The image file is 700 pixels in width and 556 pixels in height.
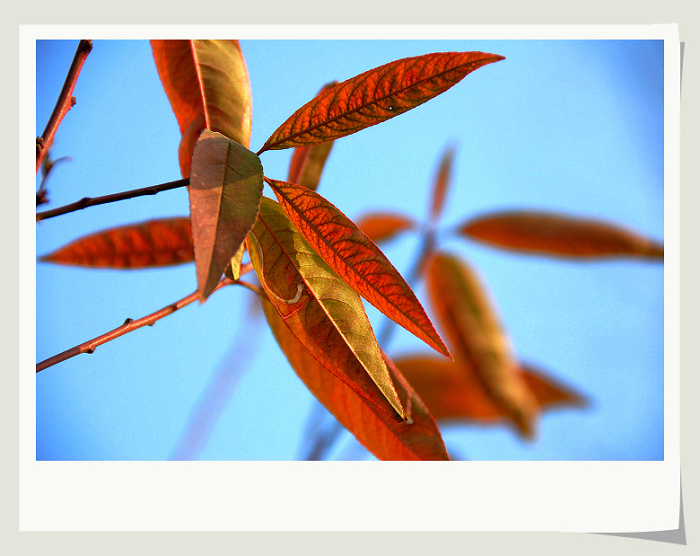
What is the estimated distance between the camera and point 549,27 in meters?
0.58

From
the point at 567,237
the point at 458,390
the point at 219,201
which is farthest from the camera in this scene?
the point at 458,390

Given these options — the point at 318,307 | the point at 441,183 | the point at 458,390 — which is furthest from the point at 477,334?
the point at 318,307

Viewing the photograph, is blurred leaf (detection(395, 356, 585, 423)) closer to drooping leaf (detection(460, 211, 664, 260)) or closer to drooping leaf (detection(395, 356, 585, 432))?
drooping leaf (detection(395, 356, 585, 432))

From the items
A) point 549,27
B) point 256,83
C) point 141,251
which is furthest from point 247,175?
point 549,27

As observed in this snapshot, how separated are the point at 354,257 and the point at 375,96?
3.8 inches

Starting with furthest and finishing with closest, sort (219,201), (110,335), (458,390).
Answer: (458,390), (110,335), (219,201)

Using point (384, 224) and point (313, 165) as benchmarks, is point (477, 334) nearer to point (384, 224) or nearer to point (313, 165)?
point (384, 224)

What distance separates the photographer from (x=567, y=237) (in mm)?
580

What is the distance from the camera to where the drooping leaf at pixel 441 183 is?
0.71 meters

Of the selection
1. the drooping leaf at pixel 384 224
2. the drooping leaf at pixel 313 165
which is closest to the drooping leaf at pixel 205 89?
the drooping leaf at pixel 313 165

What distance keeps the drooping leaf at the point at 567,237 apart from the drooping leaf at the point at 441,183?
13 centimetres

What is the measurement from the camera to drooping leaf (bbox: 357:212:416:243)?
2.29ft

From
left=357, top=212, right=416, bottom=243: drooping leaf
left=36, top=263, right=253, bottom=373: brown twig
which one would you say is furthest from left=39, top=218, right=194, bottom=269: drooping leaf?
left=357, top=212, right=416, bottom=243: drooping leaf

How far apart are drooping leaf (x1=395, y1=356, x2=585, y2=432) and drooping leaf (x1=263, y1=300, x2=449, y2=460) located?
233mm
